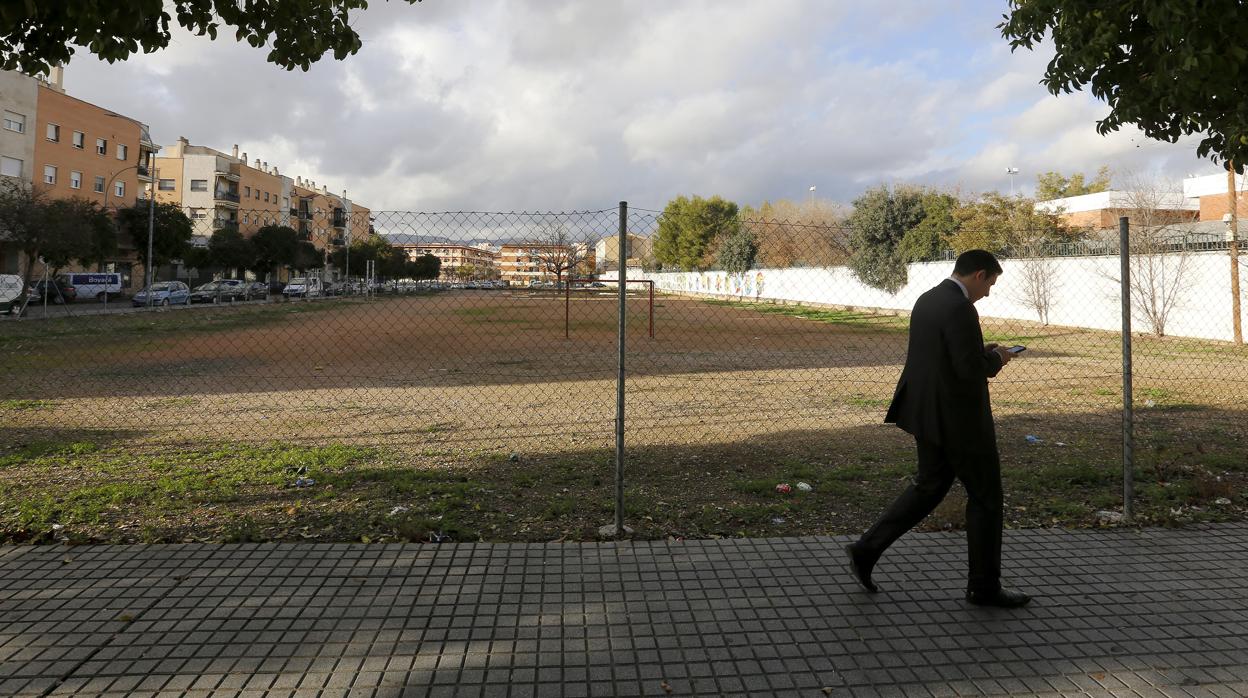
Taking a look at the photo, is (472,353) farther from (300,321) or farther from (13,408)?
(300,321)

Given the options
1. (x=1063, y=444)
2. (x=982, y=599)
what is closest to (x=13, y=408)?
(x=982, y=599)

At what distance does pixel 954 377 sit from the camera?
3.60 m

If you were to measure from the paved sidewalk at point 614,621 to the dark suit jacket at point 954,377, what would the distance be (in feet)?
2.84

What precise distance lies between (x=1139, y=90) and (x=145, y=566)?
26.1 ft

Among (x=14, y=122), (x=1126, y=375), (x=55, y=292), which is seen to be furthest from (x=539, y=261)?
(x=14, y=122)

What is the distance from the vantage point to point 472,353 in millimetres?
18969

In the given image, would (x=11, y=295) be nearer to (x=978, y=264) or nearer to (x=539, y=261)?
(x=539, y=261)

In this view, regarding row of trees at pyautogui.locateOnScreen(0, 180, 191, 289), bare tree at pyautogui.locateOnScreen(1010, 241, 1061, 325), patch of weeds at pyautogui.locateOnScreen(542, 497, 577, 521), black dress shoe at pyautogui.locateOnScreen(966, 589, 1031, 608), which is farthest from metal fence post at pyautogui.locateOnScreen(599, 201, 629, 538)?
bare tree at pyautogui.locateOnScreen(1010, 241, 1061, 325)

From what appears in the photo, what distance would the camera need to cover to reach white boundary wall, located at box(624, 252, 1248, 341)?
72.3ft

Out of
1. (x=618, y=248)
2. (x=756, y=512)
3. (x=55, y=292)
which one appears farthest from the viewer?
(x=55, y=292)

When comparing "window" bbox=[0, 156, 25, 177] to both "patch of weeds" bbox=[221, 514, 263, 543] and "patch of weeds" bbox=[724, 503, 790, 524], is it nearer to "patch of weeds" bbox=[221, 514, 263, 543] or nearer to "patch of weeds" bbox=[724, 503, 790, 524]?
"patch of weeds" bbox=[221, 514, 263, 543]

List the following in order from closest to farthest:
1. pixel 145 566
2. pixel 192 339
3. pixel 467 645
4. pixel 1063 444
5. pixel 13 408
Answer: pixel 467 645
pixel 145 566
pixel 1063 444
pixel 13 408
pixel 192 339

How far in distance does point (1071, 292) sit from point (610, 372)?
829 inches

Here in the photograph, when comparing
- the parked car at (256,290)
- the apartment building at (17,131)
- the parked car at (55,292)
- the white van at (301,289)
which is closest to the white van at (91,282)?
the parked car at (55,292)
